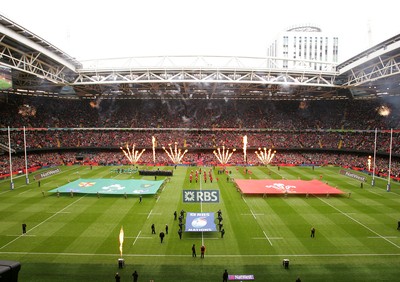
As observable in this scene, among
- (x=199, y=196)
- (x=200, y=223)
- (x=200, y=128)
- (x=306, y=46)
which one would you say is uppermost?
(x=306, y=46)

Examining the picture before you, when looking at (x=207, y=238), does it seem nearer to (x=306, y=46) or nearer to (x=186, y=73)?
(x=186, y=73)

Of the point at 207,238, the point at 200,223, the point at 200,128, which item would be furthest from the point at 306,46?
the point at 207,238

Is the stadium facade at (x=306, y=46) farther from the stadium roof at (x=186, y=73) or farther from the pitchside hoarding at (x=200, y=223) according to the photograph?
the pitchside hoarding at (x=200, y=223)

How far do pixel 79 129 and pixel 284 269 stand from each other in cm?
5724

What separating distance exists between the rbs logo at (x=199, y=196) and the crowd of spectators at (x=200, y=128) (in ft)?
93.7

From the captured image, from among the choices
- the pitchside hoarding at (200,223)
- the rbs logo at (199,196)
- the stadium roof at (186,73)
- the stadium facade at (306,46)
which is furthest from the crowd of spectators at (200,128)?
the stadium facade at (306,46)

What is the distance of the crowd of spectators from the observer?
56812mm

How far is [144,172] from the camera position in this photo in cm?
4353

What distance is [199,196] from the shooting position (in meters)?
26.8

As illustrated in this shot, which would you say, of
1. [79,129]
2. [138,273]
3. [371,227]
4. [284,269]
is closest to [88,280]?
[138,273]

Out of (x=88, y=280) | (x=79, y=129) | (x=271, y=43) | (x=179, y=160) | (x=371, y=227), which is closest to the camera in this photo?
(x=88, y=280)

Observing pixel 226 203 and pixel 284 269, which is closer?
pixel 284 269

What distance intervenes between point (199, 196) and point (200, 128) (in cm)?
3904

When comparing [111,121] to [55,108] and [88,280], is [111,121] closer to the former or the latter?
[55,108]
